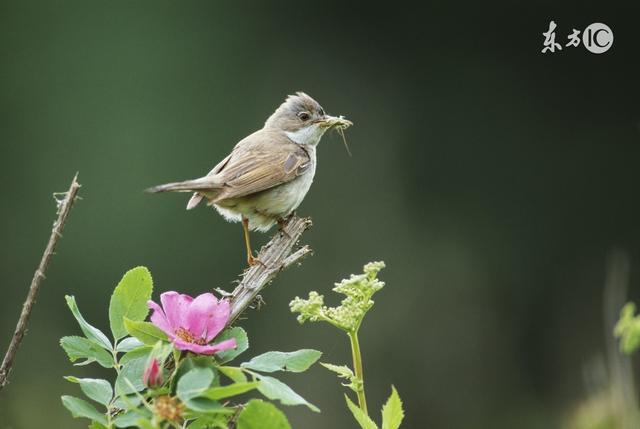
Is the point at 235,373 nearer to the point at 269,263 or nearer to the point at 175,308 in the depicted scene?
the point at 175,308

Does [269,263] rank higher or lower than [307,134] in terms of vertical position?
lower

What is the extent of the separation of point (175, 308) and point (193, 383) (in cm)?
22

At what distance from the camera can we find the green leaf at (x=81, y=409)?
4.87ft

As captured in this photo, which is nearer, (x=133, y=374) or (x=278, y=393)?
(x=278, y=393)

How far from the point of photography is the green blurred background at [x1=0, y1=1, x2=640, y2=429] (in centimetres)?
990

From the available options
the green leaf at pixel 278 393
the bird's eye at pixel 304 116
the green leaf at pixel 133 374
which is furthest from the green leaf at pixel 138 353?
the bird's eye at pixel 304 116

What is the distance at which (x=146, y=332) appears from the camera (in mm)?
1586

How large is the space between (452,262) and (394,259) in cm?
64

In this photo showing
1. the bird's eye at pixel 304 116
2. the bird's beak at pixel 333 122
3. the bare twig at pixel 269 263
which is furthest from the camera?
the bird's eye at pixel 304 116

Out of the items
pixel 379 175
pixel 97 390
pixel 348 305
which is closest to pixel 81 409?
pixel 97 390

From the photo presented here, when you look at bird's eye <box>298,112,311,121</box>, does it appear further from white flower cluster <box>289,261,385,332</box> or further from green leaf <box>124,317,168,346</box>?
green leaf <box>124,317,168,346</box>

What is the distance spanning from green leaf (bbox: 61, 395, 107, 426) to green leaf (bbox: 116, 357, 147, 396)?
0.05 metres

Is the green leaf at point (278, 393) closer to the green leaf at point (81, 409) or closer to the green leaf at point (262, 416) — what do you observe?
the green leaf at point (262, 416)

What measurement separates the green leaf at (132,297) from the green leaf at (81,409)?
217mm
